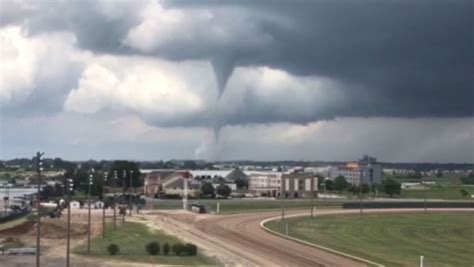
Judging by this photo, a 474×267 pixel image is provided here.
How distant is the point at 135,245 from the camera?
82562 millimetres

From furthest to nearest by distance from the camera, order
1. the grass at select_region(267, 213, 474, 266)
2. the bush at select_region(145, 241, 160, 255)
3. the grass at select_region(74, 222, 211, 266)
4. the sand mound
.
→ the sand mound → the grass at select_region(267, 213, 474, 266) → the bush at select_region(145, 241, 160, 255) → the grass at select_region(74, 222, 211, 266)

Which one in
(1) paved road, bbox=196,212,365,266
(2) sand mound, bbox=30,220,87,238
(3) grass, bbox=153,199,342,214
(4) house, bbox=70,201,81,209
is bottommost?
(1) paved road, bbox=196,212,365,266

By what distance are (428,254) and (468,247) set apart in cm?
1100

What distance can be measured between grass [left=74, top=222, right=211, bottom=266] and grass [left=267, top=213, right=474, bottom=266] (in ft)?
51.6

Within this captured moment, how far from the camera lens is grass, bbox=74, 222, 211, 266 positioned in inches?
2675

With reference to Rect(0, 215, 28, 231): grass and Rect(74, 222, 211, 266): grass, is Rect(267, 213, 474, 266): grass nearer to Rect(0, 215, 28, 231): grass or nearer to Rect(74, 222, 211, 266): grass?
Rect(74, 222, 211, 266): grass

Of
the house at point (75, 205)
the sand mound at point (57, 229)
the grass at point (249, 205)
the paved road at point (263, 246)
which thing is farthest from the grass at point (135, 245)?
the grass at point (249, 205)

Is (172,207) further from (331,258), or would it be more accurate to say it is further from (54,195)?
(331,258)

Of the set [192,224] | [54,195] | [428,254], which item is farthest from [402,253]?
[54,195]

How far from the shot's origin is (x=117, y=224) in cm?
11350

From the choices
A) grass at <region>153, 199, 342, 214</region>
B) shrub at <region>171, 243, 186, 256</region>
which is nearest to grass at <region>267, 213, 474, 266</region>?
shrub at <region>171, 243, 186, 256</region>

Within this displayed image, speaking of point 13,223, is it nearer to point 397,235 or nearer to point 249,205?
point 397,235

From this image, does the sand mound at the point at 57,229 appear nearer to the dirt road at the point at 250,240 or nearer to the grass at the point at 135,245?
the grass at the point at 135,245

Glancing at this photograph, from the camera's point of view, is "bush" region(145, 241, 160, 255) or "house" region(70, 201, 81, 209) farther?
"house" region(70, 201, 81, 209)
